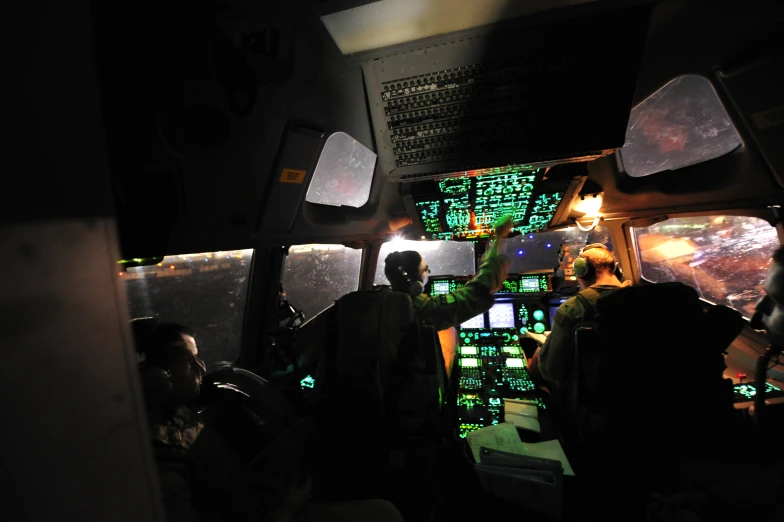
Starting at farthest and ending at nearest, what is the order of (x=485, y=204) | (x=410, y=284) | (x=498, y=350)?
(x=498, y=350) → (x=485, y=204) → (x=410, y=284)

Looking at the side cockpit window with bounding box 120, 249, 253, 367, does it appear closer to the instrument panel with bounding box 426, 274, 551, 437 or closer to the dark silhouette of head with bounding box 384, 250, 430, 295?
the dark silhouette of head with bounding box 384, 250, 430, 295

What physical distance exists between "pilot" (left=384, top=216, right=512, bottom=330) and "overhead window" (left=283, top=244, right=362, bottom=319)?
0.97 metres

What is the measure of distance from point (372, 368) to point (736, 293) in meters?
2.79

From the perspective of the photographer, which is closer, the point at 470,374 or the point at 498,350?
the point at 470,374

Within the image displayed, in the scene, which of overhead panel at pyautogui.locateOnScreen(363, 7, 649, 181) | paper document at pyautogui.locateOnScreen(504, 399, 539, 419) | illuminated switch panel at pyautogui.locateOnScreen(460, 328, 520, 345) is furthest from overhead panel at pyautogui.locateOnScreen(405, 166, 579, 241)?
paper document at pyautogui.locateOnScreen(504, 399, 539, 419)

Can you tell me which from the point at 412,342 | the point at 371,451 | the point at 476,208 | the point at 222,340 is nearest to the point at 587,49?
the point at 476,208

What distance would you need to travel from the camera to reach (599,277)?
6.34 feet

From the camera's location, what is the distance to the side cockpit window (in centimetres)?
199

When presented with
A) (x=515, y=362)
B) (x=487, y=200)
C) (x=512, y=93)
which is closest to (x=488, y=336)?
(x=515, y=362)

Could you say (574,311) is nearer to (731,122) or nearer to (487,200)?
(487,200)

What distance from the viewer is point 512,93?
1.25 meters

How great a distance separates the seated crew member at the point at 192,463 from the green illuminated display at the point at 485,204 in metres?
1.65

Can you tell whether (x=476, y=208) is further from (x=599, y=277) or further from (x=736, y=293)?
(x=736, y=293)

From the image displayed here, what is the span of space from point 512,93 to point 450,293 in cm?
116
